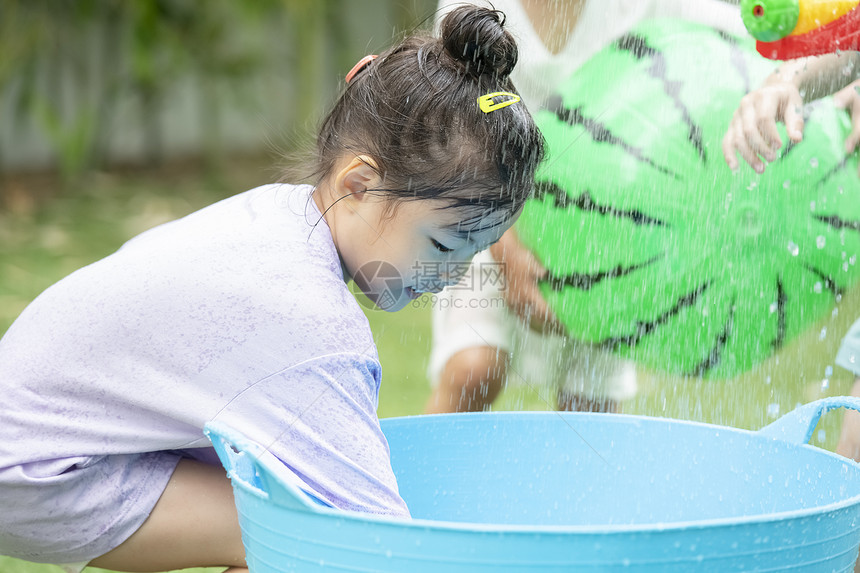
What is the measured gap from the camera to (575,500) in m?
1.37

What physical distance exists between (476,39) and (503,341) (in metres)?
0.65

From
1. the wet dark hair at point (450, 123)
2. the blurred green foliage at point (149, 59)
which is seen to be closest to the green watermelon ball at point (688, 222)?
the wet dark hair at point (450, 123)

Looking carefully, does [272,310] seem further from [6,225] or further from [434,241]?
[6,225]

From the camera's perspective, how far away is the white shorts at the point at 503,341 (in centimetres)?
166

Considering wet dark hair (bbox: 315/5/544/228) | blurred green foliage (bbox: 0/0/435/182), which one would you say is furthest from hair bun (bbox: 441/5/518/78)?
blurred green foliage (bbox: 0/0/435/182)

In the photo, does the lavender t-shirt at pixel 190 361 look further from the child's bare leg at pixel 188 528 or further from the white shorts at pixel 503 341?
the white shorts at pixel 503 341

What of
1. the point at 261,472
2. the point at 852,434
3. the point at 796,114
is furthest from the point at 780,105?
the point at 261,472

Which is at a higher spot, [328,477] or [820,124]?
[820,124]

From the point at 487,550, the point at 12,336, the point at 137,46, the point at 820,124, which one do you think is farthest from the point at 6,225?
the point at 487,550

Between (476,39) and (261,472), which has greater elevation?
(476,39)

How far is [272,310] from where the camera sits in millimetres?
1063

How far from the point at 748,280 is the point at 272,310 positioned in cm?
68

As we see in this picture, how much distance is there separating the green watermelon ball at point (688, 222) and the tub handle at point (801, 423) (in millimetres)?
285

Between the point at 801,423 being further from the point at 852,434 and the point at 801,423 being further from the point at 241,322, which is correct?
the point at 241,322
